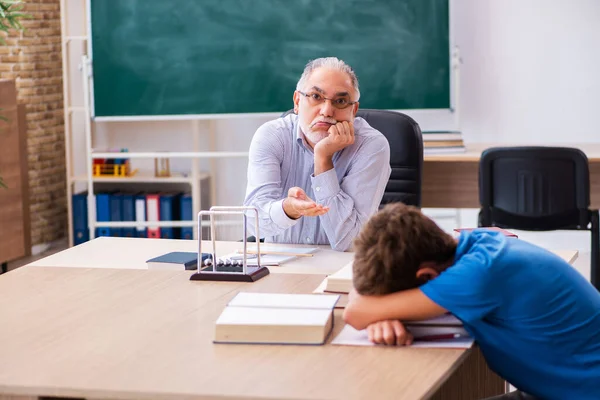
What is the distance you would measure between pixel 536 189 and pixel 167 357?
292 cm

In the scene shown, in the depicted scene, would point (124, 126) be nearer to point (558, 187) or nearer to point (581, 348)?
point (558, 187)

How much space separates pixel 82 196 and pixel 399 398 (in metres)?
4.61

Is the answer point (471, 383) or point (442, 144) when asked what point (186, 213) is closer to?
point (442, 144)

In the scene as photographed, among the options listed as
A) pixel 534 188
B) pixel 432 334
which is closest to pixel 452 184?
pixel 534 188

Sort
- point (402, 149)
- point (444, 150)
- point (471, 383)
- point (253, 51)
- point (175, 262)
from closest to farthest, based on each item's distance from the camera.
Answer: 1. point (175, 262)
2. point (471, 383)
3. point (402, 149)
4. point (444, 150)
5. point (253, 51)

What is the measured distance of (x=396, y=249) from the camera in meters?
1.69

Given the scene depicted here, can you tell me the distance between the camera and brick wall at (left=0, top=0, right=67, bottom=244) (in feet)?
18.8

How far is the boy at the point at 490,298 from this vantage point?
5.55ft

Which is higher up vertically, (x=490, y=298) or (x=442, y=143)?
(x=442, y=143)

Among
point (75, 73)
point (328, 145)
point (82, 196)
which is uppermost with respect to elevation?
point (75, 73)

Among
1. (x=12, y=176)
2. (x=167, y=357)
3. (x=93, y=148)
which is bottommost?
(x=167, y=357)

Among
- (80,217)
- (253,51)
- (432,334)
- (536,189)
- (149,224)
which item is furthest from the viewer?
(80,217)

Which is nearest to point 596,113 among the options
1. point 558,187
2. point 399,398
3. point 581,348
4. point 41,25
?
point 558,187

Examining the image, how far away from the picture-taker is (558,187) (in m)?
4.21
